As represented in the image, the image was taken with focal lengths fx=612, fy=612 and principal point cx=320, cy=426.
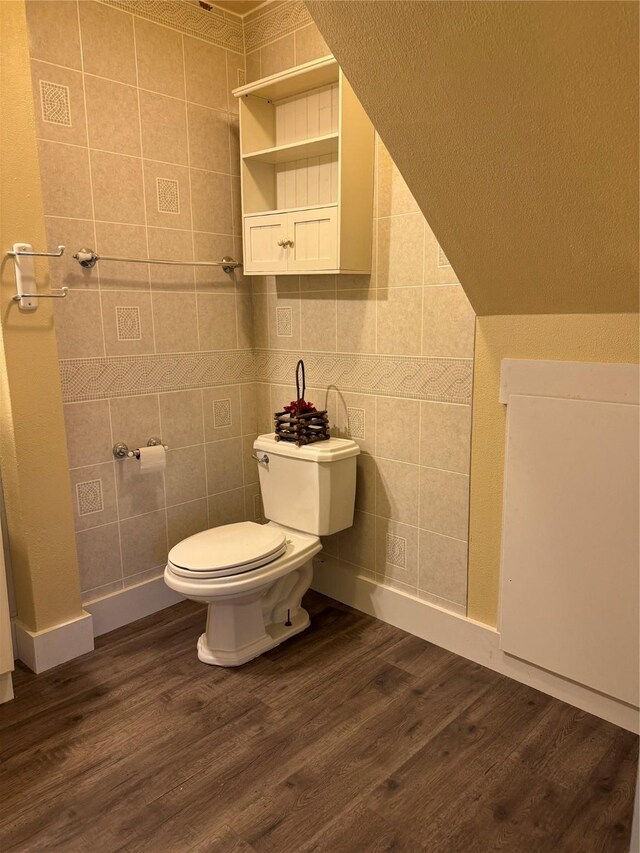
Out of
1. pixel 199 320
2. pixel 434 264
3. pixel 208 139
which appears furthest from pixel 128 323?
pixel 434 264

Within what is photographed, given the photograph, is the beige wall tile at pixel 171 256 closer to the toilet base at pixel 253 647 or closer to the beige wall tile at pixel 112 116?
the beige wall tile at pixel 112 116

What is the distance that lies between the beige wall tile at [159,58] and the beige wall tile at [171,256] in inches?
20.9

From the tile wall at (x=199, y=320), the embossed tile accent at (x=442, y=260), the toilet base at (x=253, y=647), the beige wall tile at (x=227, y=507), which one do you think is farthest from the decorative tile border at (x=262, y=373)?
the toilet base at (x=253, y=647)

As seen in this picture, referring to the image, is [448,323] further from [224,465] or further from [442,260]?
[224,465]

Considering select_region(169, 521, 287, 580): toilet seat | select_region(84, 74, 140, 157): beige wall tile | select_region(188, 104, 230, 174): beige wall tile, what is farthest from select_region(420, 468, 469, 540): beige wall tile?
select_region(84, 74, 140, 157): beige wall tile

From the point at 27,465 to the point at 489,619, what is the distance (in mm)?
1660

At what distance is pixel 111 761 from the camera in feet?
5.69

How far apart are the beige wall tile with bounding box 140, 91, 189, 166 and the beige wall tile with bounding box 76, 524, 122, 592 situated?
147 centimetres

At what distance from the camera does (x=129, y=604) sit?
2.49 m

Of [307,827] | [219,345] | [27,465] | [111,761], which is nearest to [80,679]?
[111,761]

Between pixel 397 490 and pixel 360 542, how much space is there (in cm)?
32

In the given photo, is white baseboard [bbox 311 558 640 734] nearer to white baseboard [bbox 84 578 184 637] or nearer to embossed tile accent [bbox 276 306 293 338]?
white baseboard [bbox 84 578 184 637]

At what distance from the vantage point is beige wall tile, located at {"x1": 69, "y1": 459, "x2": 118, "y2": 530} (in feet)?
7.54

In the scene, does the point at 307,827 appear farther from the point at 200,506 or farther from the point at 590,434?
the point at 200,506
